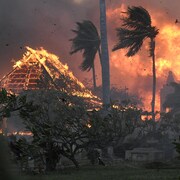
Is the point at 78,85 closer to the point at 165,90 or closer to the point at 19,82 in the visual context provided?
Answer: the point at 19,82

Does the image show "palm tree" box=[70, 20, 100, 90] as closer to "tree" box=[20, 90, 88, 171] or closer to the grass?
"tree" box=[20, 90, 88, 171]

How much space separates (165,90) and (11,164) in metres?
123

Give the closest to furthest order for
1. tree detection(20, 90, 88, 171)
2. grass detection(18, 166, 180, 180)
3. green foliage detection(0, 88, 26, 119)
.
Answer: green foliage detection(0, 88, 26, 119), grass detection(18, 166, 180, 180), tree detection(20, 90, 88, 171)

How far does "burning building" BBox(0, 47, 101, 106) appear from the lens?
180 ft

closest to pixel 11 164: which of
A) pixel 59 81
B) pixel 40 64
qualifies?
pixel 59 81

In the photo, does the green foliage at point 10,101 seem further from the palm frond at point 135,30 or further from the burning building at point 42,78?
the burning building at point 42,78

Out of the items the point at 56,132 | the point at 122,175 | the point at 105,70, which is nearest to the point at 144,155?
the point at 56,132

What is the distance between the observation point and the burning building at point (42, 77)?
54.7m

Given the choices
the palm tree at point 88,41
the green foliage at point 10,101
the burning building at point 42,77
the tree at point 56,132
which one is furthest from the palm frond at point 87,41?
the green foliage at point 10,101

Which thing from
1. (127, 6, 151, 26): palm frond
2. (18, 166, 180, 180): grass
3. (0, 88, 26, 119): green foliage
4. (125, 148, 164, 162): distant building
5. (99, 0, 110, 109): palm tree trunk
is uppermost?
(127, 6, 151, 26): palm frond

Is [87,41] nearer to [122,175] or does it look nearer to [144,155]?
[144,155]

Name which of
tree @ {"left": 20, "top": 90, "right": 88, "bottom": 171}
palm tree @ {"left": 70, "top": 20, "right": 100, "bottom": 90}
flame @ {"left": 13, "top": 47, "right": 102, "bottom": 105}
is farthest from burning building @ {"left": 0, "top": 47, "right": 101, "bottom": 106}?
tree @ {"left": 20, "top": 90, "right": 88, "bottom": 171}

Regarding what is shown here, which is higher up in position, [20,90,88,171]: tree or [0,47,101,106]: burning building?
[0,47,101,106]: burning building

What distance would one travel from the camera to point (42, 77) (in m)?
56.5
